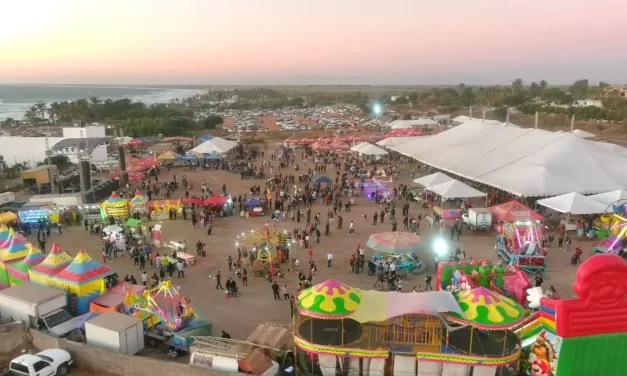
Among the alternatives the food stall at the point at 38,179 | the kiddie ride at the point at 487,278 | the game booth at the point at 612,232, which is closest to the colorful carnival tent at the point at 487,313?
the kiddie ride at the point at 487,278

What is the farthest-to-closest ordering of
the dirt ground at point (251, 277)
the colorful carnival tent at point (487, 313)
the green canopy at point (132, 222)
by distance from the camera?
the green canopy at point (132, 222) < the dirt ground at point (251, 277) < the colorful carnival tent at point (487, 313)

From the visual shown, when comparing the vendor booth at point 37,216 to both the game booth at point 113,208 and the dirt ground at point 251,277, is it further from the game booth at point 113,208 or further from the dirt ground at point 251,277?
the game booth at point 113,208

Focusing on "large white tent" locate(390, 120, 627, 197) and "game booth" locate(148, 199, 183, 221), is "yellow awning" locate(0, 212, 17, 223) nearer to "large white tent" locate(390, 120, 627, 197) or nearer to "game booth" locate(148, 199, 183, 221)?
"game booth" locate(148, 199, 183, 221)

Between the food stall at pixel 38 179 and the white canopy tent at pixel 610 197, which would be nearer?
the white canopy tent at pixel 610 197

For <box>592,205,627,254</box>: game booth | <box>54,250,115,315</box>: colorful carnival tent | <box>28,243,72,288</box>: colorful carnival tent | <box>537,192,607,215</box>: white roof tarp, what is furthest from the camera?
<box>537,192,607,215</box>: white roof tarp

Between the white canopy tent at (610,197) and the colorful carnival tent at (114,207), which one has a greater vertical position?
the white canopy tent at (610,197)

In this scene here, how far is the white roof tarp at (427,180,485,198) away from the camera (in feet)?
74.4

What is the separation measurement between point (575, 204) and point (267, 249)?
13.2 metres

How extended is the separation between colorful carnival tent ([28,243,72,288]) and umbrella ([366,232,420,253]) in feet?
31.1

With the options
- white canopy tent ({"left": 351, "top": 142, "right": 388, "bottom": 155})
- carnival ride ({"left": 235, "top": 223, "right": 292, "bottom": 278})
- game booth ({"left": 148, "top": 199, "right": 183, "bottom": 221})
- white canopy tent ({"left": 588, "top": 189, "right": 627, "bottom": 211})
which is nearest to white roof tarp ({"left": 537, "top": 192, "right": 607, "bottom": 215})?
white canopy tent ({"left": 588, "top": 189, "right": 627, "bottom": 211})

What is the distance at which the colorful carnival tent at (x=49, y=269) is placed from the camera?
1333 cm

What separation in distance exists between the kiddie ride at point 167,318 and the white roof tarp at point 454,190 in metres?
14.4

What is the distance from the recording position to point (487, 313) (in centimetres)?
912

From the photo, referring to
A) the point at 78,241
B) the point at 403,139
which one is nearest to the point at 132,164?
the point at 78,241
